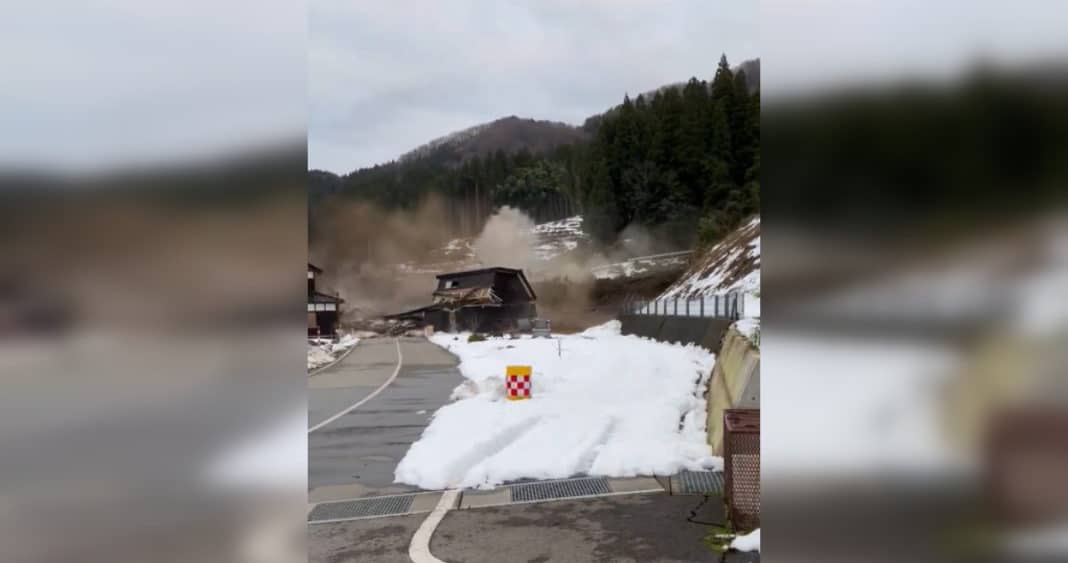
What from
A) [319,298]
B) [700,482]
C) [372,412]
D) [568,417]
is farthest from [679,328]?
[319,298]

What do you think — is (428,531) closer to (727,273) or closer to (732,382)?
(732,382)

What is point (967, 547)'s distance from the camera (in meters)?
1.12

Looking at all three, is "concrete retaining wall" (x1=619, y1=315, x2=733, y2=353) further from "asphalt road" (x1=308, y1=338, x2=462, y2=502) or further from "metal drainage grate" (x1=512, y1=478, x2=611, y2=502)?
"metal drainage grate" (x1=512, y1=478, x2=611, y2=502)

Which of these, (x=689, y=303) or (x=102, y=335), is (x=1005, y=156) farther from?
(x=689, y=303)

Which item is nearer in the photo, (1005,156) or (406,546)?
(1005,156)

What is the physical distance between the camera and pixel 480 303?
9.49 meters

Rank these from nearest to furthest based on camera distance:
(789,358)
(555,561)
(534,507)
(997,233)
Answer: (997,233)
(789,358)
(555,561)
(534,507)

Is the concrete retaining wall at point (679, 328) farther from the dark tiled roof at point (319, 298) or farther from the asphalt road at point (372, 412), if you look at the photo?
the dark tiled roof at point (319, 298)

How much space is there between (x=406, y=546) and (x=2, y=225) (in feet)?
9.88

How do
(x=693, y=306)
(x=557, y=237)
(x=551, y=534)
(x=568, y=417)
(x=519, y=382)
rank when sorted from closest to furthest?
(x=551, y=534) < (x=568, y=417) < (x=519, y=382) < (x=557, y=237) < (x=693, y=306)

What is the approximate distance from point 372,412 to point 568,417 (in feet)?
9.68

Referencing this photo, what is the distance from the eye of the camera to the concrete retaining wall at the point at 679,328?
30.0 feet

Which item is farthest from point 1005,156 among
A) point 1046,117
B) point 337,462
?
point 337,462

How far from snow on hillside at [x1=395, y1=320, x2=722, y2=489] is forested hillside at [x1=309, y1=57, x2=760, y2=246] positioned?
6.77 ft
